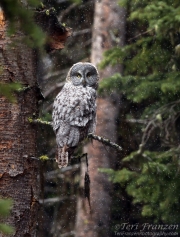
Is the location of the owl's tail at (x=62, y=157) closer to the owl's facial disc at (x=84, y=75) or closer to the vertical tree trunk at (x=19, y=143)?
the vertical tree trunk at (x=19, y=143)

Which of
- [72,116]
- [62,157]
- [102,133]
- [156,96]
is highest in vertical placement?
[156,96]

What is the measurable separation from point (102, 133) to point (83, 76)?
3.37 m

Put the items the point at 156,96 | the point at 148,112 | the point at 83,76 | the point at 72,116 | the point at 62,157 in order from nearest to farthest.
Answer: the point at 62,157
the point at 72,116
the point at 83,76
the point at 156,96
the point at 148,112

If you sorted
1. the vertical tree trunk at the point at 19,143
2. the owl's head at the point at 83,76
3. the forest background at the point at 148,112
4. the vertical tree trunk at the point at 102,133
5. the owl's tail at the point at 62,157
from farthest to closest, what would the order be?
the vertical tree trunk at the point at 102,133 < the forest background at the point at 148,112 < the owl's head at the point at 83,76 < the owl's tail at the point at 62,157 < the vertical tree trunk at the point at 19,143

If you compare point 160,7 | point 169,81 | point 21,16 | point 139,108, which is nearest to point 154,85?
point 169,81

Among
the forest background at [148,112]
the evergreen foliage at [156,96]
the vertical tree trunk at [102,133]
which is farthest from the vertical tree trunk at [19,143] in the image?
the vertical tree trunk at [102,133]

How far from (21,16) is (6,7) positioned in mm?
42

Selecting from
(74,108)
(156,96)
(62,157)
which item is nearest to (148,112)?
(156,96)

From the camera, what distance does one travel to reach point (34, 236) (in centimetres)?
347

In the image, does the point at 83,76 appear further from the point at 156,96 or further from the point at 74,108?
the point at 156,96

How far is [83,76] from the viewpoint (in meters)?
4.86

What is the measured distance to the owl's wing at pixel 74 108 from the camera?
4.33m

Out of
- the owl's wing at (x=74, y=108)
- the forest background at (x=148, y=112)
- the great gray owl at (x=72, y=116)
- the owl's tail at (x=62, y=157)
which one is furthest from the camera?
the forest background at (x=148, y=112)

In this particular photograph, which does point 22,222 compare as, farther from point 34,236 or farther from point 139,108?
point 139,108
